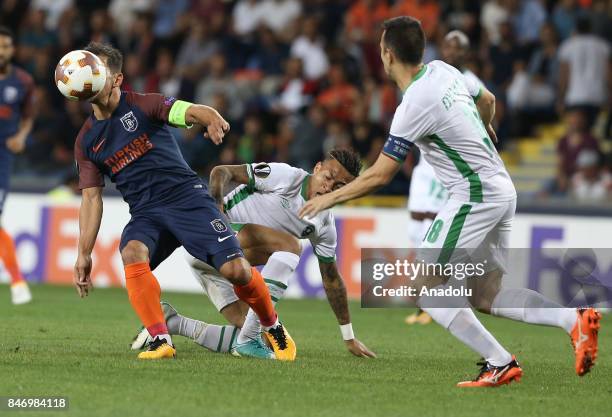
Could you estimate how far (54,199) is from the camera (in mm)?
16078

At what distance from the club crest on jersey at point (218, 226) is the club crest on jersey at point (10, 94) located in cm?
586

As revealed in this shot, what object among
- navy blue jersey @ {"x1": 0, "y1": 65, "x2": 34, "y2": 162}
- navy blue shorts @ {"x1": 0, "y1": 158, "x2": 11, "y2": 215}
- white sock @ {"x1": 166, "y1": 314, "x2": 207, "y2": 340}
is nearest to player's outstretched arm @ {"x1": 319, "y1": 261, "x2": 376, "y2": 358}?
white sock @ {"x1": 166, "y1": 314, "x2": 207, "y2": 340}

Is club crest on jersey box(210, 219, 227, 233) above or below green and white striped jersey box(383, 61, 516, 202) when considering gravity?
below

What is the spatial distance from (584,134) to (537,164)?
1.39m

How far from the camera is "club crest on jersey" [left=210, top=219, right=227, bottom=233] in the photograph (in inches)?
318

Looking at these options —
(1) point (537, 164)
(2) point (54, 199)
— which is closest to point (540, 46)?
(1) point (537, 164)

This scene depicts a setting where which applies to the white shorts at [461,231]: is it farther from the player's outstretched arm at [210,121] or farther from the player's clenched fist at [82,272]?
the player's clenched fist at [82,272]

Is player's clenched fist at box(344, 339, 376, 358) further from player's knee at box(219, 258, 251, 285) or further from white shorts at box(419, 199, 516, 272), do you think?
white shorts at box(419, 199, 516, 272)

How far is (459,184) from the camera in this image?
7.35m

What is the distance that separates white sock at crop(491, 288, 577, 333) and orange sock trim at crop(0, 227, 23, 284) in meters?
6.82

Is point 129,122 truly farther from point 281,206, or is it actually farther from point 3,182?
point 3,182

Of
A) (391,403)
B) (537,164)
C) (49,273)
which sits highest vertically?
(391,403)

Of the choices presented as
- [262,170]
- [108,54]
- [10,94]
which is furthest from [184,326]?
[10,94]

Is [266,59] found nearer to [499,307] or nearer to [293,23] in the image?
[293,23]
